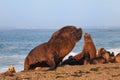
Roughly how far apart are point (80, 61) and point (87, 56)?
0.43m

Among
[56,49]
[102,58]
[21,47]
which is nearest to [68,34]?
[56,49]

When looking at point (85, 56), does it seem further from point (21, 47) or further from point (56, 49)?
point (21, 47)

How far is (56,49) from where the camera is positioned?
1112 centimetres

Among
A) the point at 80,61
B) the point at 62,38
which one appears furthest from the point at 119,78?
the point at 80,61

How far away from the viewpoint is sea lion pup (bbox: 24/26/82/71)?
1113 centimetres

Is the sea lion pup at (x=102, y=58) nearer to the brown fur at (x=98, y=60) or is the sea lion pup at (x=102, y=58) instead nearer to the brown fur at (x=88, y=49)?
the brown fur at (x=98, y=60)

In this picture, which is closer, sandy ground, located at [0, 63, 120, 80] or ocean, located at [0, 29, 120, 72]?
sandy ground, located at [0, 63, 120, 80]

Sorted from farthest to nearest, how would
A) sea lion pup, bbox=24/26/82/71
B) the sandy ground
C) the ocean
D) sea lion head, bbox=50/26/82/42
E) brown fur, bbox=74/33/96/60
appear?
the ocean, brown fur, bbox=74/33/96/60, sea lion head, bbox=50/26/82/42, sea lion pup, bbox=24/26/82/71, the sandy ground

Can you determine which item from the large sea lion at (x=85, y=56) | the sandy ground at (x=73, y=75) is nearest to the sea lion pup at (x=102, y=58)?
the large sea lion at (x=85, y=56)

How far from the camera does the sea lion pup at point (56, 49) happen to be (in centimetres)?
1113

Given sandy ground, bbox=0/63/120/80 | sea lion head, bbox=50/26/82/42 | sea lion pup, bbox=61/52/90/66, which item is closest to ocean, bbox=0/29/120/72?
sea lion pup, bbox=61/52/90/66

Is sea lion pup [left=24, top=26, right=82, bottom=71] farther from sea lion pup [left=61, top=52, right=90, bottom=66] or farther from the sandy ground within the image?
sea lion pup [left=61, top=52, right=90, bottom=66]

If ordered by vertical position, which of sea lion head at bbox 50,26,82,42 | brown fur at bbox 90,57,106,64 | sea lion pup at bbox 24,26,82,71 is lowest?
brown fur at bbox 90,57,106,64

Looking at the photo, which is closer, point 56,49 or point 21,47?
point 56,49
